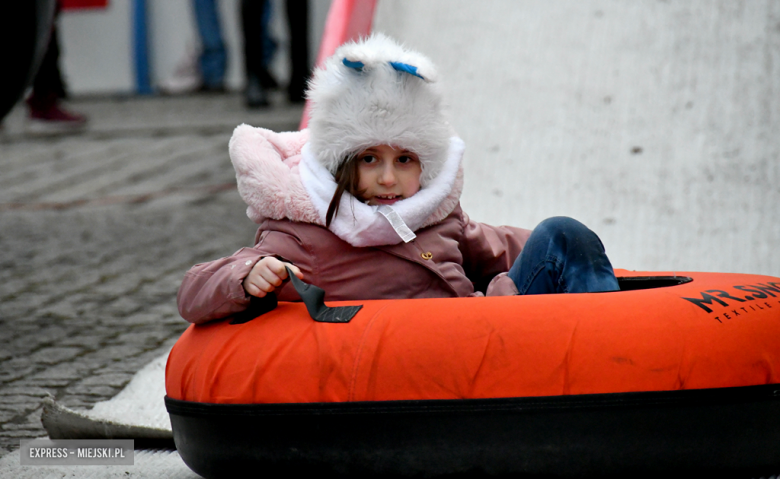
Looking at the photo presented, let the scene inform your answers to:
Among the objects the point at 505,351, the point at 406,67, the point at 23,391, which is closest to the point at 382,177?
the point at 406,67

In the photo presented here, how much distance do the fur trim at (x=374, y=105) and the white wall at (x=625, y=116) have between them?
4.62ft

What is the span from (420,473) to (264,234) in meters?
0.70

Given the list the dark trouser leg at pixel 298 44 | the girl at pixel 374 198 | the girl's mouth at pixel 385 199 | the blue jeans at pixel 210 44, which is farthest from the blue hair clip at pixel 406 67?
the blue jeans at pixel 210 44

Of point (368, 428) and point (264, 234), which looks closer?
point (368, 428)

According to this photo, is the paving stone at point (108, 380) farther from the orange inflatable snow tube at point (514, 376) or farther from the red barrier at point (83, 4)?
the red barrier at point (83, 4)

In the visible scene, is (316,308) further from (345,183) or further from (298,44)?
(298,44)

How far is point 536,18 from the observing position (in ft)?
13.4

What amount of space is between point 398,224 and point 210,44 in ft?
22.0

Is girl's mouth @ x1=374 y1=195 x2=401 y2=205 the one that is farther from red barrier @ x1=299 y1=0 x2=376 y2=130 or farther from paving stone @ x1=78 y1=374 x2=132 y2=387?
red barrier @ x1=299 y1=0 x2=376 y2=130

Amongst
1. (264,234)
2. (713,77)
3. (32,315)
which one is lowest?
(32,315)

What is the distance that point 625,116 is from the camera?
12.1 feet

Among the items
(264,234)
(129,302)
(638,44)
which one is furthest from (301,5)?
(264,234)

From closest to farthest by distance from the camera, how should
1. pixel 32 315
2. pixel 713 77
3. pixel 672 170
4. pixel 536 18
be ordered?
pixel 32 315, pixel 672 170, pixel 713 77, pixel 536 18

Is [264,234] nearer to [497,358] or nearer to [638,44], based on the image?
[497,358]
